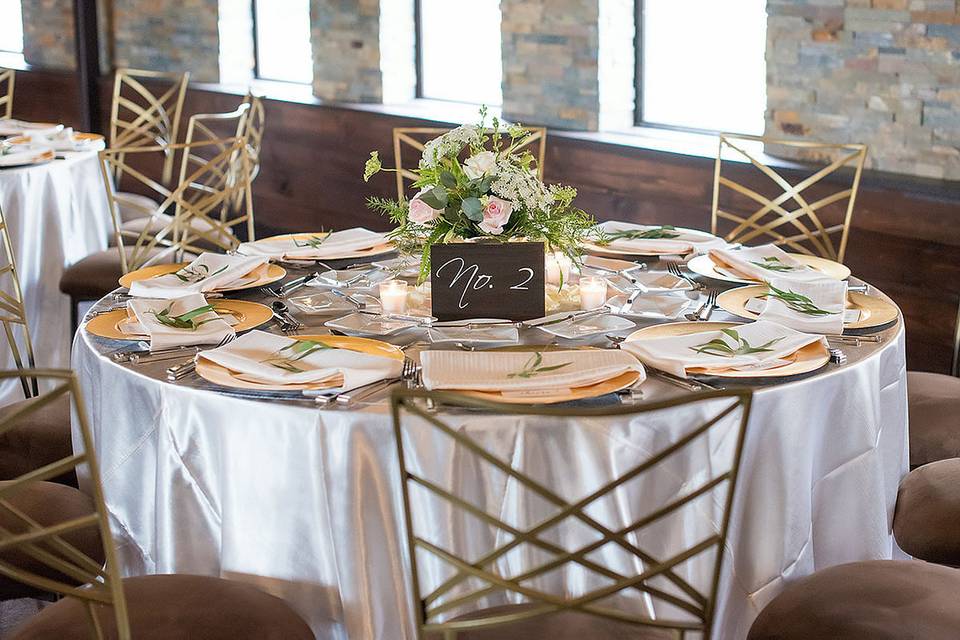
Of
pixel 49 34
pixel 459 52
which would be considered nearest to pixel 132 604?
pixel 459 52

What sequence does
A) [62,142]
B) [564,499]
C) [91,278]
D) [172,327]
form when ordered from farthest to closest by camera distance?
[62,142]
[91,278]
[172,327]
[564,499]

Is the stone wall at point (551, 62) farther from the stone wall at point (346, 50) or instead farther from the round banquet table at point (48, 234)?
the round banquet table at point (48, 234)

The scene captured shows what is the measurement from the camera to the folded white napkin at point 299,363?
2.15 meters

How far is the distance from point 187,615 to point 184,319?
0.73 metres

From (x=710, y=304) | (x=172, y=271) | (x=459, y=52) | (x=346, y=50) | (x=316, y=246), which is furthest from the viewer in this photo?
(x=346, y=50)

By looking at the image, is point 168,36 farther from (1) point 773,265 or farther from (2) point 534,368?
(2) point 534,368

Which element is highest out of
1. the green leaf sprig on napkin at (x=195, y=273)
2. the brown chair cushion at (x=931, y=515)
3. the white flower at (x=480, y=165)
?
the white flower at (x=480, y=165)

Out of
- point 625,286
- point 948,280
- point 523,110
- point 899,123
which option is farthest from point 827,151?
point 625,286

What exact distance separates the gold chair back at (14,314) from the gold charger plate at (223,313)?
0.90ft

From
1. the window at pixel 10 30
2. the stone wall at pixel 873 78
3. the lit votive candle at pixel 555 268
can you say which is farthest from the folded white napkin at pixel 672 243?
the window at pixel 10 30

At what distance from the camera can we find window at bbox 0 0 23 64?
9.18m

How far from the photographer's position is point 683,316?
262 cm

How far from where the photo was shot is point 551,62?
551 centimetres

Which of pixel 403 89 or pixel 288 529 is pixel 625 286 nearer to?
pixel 288 529
